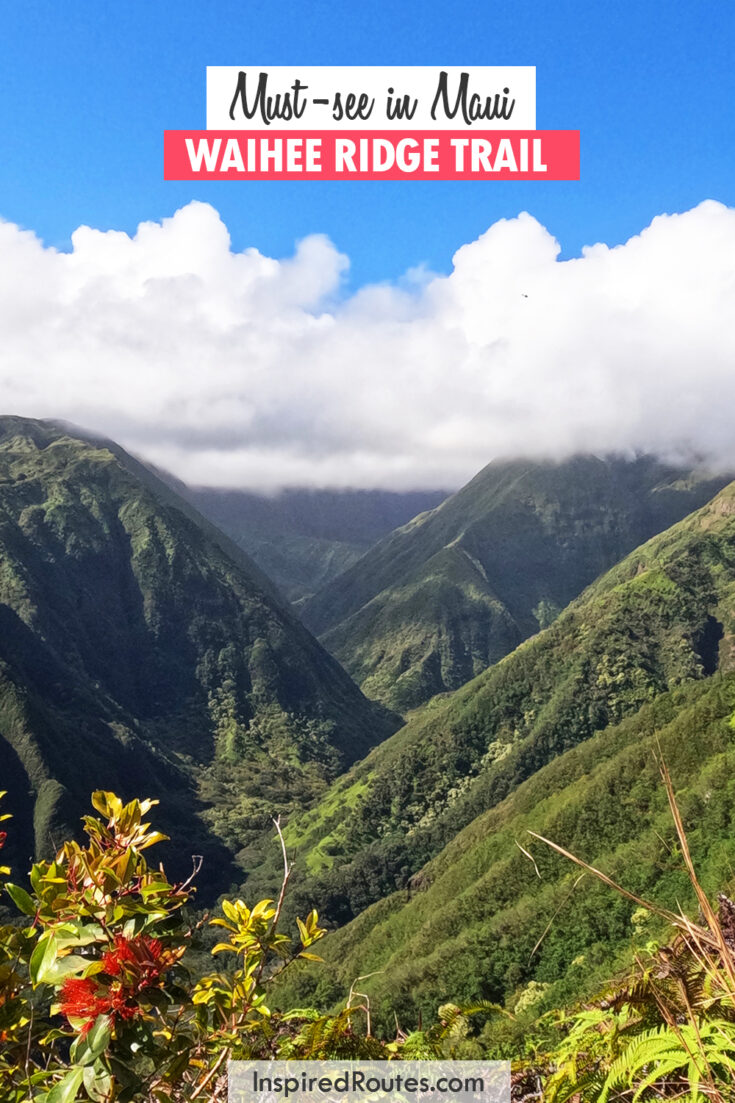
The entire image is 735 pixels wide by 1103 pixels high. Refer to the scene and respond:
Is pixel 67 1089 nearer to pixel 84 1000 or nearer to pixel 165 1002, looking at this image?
pixel 84 1000

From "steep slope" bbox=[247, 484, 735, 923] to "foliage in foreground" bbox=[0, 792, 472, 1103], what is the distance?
145m

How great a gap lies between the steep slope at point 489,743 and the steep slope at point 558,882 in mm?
38610

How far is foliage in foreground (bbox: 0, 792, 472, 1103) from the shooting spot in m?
3.33

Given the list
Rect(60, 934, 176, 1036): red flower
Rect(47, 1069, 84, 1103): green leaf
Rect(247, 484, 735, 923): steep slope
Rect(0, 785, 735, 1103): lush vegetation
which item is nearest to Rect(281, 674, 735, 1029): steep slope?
Rect(247, 484, 735, 923): steep slope

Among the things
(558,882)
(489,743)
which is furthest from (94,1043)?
(489,743)

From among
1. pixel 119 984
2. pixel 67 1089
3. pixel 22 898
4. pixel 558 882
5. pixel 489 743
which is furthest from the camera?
pixel 489 743

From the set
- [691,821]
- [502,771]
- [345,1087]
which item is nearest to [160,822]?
[502,771]

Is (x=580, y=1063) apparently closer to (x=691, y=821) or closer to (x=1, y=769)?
(x=691, y=821)

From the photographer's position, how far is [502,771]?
154 meters

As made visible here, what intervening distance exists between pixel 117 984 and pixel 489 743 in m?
184

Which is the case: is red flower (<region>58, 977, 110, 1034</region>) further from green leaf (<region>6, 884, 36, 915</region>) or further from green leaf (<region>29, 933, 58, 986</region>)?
green leaf (<region>6, 884, 36, 915</region>)

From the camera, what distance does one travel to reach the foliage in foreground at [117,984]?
131 inches

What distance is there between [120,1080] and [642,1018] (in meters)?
2.41

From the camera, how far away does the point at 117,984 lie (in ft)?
11.0
